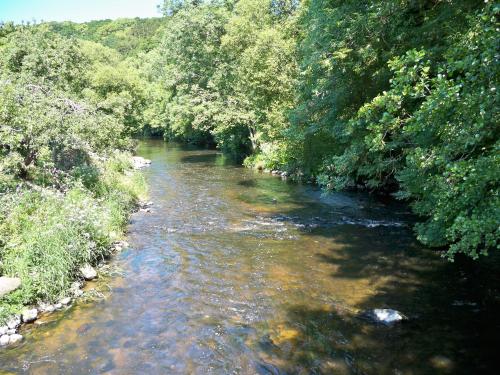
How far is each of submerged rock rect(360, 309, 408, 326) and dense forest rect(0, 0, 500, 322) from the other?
1.70 m

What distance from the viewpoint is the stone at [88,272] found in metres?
11.2

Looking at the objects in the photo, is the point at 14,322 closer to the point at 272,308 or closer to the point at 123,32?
the point at 272,308

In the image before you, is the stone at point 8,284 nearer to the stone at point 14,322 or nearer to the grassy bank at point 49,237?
the grassy bank at point 49,237

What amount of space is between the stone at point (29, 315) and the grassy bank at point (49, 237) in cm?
15

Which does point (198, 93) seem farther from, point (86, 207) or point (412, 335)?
point (412, 335)

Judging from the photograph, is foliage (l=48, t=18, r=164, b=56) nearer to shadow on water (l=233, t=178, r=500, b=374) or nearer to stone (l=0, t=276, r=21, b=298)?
shadow on water (l=233, t=178, r=500, b=374)

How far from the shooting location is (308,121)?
1928 centimetres

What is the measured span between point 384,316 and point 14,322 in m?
8.03

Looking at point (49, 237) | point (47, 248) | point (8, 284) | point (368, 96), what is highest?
point (368, 96)

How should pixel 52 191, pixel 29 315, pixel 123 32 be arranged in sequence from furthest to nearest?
pixel 123 32
pixel 52 191
pixel 29 315

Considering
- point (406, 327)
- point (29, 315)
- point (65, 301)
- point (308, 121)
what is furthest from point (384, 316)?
point (308, 121)

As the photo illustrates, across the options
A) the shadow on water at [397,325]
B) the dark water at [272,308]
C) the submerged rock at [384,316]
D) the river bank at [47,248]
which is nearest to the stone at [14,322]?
the river bank at [47,248]

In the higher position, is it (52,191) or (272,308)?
(52,191)

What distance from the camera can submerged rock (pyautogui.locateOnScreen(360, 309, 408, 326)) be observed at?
29.0 feet
